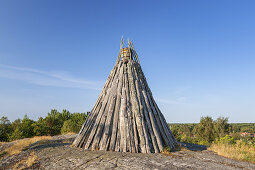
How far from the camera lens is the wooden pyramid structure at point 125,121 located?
6.36 metres

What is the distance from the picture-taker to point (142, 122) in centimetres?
660

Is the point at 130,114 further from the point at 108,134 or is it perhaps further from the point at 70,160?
the point at 70,160

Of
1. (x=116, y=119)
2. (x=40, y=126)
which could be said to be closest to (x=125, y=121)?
(x=116, y=119)

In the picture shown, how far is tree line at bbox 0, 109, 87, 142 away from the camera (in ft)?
52.7

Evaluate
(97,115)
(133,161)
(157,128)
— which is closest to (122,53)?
(97,115)

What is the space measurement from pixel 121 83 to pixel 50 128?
44.8 ft

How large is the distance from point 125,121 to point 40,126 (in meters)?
14.3

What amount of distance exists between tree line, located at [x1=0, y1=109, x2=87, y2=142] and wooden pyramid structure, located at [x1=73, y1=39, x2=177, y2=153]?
998 cm

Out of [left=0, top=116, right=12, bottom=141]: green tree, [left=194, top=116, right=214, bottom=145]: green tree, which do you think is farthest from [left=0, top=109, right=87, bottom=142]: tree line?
[left=194, top=116, right=214, bottom=145]: green tree

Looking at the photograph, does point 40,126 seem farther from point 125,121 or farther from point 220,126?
point 220,126

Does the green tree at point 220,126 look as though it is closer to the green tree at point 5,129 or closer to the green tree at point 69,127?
the green tree at point 69,127

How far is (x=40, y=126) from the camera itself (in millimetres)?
17266

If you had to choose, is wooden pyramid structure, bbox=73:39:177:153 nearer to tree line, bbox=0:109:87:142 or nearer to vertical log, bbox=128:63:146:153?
vertical log, bbox=128:63:146:153

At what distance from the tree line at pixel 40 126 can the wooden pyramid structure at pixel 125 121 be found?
9.98 m
